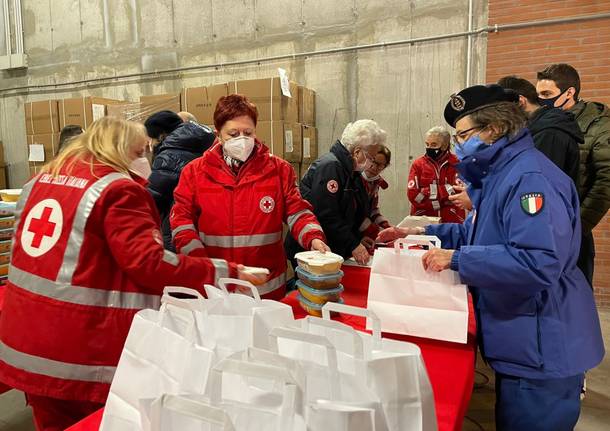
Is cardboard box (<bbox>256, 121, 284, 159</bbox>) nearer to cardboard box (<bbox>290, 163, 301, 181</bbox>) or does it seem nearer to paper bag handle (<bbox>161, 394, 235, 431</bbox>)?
cardboard box (<bbox>290, 163, 301, 181</bbox>)

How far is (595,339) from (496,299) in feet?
1.05

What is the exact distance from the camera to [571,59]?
13.4ft

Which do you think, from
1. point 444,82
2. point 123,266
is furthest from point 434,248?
point 444,82

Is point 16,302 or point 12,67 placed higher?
point 12,67

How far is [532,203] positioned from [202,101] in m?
4.15

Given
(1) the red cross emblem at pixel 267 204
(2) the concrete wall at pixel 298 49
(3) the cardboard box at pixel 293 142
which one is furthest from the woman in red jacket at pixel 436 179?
(1) the red cross emblem at pixel 267 204

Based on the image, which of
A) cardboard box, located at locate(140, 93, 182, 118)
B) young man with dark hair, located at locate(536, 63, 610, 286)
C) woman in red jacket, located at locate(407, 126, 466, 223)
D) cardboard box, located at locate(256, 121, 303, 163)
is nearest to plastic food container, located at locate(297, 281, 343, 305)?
young man with dark hair, located at locate(536, 63, 610, 286)

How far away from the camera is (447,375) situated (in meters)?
1.16

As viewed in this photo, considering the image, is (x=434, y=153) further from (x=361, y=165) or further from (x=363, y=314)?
(x=363, y=314)

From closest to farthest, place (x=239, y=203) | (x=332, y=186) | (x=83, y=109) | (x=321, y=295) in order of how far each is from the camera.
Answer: (x=321, y=295) → (x=239, y=203) → (x=332, y=186) → (x=83, y=109)

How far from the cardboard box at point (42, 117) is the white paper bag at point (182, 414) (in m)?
5.78

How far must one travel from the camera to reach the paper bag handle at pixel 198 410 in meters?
0.61

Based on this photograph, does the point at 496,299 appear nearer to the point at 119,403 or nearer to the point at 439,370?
the point at 439,370

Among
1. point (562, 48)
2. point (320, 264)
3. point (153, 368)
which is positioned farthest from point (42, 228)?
point (562, 48)
